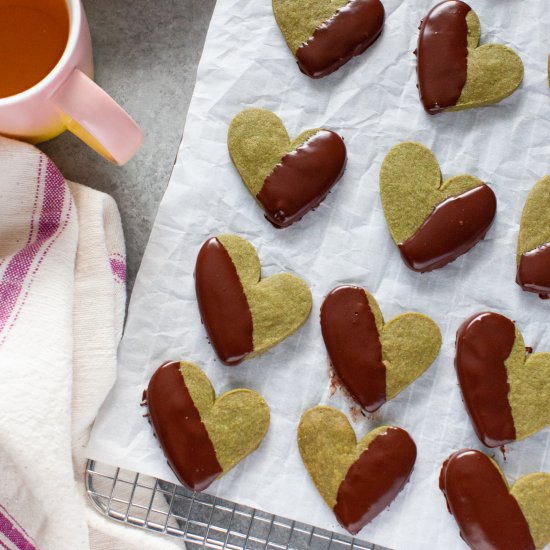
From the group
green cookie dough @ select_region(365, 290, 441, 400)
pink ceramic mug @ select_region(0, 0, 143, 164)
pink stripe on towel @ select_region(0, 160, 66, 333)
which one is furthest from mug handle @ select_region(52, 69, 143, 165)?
green cookie dough @ select_region(365, 290, 441, 400)

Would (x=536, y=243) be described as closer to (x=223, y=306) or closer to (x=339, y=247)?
(x=339, y=247)

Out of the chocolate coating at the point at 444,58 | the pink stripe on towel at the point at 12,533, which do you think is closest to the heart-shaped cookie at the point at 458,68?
the chocolate coating at the point at 444,58

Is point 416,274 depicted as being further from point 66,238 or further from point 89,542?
point 89,542

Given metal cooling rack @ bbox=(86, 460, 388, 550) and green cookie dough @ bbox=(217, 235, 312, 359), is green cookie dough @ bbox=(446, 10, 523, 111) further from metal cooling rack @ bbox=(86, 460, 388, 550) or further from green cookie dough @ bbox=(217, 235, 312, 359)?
metal cooling rack @ bbox=(86, 460, 388, 550)

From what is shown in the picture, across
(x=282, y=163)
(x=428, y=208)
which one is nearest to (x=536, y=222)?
(x=428, y=208)

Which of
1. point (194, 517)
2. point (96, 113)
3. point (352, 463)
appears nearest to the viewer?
point (96, 113)

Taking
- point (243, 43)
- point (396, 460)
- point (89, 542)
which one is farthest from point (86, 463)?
point (243, 43)
